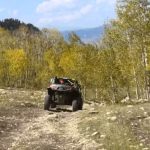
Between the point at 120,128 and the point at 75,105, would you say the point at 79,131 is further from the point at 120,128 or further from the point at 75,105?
the point at 75,105

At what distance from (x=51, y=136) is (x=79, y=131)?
1.33 meters

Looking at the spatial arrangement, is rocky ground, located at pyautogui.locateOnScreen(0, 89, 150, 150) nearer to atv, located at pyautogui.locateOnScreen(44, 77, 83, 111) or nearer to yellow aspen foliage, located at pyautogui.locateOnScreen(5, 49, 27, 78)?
atv, located at pyautogui.locateOnScreen(44, 77, 83, 111)

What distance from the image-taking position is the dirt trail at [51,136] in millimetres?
16328

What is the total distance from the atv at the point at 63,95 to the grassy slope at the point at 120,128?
5928mm

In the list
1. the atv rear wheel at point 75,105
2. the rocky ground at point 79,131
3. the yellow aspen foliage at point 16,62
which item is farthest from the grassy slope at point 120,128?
the yellow aspen foliage at point 16,62

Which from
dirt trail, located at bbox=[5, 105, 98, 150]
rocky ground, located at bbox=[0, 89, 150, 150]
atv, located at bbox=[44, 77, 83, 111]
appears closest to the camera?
rocky ground, located at bbox=[0, 89, 150, 150]

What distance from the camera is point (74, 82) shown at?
1233 inches

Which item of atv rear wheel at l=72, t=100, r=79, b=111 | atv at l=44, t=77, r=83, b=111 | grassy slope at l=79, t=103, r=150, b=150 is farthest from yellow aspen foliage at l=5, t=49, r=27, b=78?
grassy slope at l=79, t=103, r=150, b=150

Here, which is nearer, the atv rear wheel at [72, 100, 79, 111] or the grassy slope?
the grassy slope

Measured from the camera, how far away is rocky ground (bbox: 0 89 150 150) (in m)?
16.1

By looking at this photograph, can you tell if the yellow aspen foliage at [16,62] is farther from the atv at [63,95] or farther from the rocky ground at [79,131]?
the rocky ground at [79,131]

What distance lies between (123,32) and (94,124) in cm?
2934

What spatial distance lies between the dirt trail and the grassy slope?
45 centimetres

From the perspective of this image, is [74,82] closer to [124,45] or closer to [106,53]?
[124,45]
